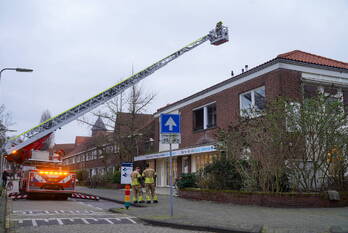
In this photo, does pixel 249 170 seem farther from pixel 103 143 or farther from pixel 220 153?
pixel 103 143

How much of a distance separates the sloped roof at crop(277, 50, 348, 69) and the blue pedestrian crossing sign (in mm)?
9096

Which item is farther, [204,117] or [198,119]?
[198,119]

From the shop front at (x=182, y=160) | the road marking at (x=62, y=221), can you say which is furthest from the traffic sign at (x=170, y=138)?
the shop front at (x=182, y=160)

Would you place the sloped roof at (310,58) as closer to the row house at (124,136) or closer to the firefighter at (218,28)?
the firefighter at (218,28)

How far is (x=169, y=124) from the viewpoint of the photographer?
11.1 metres

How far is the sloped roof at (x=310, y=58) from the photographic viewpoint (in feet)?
61.8

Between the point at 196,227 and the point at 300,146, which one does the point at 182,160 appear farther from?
the point at 196,227

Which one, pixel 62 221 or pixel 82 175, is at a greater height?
pixel 82 175

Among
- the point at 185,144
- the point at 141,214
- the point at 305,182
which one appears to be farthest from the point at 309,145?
the point at 185,144

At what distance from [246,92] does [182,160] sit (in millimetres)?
6856

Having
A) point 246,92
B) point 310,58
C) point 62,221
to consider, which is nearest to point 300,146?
point 246,92

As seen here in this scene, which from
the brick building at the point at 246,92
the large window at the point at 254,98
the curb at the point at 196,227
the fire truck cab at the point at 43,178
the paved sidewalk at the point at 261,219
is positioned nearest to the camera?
the curb at the point at 196,227

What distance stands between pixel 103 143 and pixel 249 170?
19.5 metres

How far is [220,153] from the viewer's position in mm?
16281
